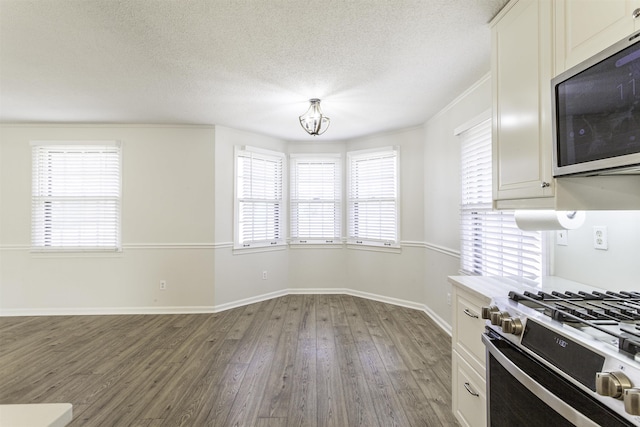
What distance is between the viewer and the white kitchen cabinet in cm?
157

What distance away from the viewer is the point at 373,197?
464 cm

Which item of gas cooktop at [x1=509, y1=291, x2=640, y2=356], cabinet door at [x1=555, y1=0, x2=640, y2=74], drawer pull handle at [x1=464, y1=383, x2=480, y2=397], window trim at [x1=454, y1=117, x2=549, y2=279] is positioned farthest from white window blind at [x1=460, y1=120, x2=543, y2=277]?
cabinet door at [x1=555, y1=0, x2=640, y2=74]

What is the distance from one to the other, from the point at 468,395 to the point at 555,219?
1121 mm

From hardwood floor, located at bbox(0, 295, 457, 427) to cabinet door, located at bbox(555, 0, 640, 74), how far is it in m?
2.17

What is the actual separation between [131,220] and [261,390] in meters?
3.07

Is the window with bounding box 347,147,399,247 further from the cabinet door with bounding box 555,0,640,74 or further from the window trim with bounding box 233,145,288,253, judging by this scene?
the cabinet door with bounding box 555,0,640,74

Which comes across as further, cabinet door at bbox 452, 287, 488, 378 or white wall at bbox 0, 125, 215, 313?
white wall at bbox 0, 125, 215, 313

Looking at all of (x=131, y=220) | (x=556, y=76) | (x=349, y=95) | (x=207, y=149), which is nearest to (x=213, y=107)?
(x=207, y=149)

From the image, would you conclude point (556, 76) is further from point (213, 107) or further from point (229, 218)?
point (229, 218)

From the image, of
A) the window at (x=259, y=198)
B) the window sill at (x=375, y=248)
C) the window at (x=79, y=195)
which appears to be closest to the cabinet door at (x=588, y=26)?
the window sill at (x=375, y=248)

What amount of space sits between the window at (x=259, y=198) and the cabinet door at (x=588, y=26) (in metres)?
3.83

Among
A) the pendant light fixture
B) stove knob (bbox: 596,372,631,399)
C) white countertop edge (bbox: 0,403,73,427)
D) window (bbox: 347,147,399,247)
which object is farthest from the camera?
window (bbox: 347,147,399,247)

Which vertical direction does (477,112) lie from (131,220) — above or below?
above

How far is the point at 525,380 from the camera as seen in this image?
3.53 feet
